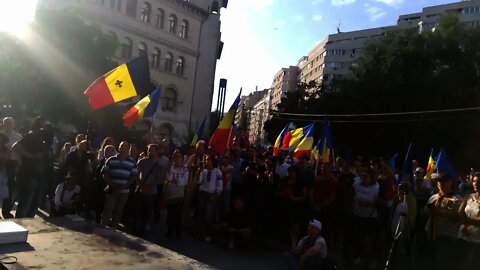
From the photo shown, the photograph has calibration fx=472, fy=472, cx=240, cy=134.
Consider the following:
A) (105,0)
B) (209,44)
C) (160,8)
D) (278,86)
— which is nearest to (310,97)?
(209,44)

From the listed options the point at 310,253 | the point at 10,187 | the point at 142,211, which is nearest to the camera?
the point at 310,253

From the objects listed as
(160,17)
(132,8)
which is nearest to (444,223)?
(132,8)

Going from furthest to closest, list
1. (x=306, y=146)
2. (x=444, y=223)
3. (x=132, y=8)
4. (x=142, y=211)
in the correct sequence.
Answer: (x=132, y=8) → (x=306, y=146) → (x=142, y=211) → (x=444, y=223)

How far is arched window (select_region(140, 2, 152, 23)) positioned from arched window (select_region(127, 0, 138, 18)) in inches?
31.0

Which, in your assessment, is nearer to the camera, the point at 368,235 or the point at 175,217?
the point at 368,235

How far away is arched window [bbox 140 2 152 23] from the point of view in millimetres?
42781

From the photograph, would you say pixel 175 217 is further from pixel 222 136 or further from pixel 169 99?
pixel 169 99

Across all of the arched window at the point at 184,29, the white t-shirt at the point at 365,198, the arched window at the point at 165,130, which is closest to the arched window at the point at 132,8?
the arched window at the point at 184,29

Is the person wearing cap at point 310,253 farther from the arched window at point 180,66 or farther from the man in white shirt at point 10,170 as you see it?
the arched window at point 180,66

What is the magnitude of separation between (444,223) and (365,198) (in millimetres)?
1980

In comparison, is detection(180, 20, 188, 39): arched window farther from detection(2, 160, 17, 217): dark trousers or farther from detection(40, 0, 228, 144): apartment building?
detection(2, 160, 17, 217): dark trousers

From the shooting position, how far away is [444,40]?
3544 centimetres

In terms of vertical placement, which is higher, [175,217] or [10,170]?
[10,170]

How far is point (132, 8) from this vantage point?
137 ft
